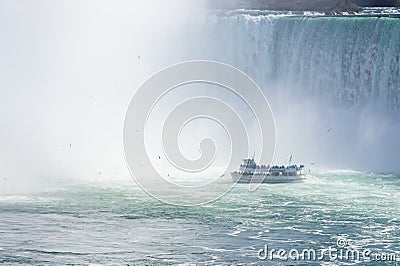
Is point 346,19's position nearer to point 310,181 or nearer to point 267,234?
point 310,181

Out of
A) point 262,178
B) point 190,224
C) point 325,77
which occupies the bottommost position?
point 190,224

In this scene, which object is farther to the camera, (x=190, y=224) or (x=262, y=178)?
(x=262, y=178)

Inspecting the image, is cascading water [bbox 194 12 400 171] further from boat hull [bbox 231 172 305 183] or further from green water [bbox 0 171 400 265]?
green water [bbox 0 171 400 265]

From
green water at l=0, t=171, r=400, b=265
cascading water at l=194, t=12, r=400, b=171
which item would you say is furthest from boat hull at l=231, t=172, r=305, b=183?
cascading water at l=194, t=12, r=400, b=171

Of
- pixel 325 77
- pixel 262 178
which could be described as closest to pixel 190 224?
pixel 262 178

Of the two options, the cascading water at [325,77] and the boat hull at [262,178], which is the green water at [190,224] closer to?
the boat hull at [262,178]

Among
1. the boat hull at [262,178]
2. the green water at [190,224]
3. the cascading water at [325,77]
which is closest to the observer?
the green water at [190,224]

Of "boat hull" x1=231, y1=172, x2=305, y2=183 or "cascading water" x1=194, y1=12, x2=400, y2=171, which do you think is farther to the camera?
"cascading water" x1=194, y1=12, x2=400, y2=171

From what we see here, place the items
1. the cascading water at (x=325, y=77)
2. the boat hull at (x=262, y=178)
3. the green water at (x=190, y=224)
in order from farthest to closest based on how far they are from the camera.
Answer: the cascading water at (x=325, y=77)
the boat hull at (x=262, y=178)
the green water at (x=190, y=224)

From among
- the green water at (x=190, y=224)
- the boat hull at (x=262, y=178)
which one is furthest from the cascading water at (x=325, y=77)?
the green water at (x=190, y=224)

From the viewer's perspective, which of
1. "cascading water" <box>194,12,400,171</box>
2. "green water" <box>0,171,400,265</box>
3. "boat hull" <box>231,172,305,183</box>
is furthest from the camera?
"cascading water" <box>194,12,400,171</box>

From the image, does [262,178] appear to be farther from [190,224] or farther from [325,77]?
[325,77]
